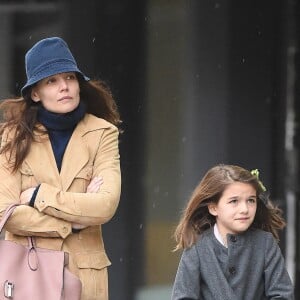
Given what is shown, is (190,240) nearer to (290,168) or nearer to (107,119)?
(107,119)

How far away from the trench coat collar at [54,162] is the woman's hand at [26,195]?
8 cm

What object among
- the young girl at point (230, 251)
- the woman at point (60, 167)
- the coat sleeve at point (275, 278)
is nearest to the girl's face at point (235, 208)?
the young girl at point (230, 251)

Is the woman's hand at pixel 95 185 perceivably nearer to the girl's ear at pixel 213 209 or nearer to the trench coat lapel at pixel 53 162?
the trench coat lapel at pixel 53 162

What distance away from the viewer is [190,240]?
5.37 metres

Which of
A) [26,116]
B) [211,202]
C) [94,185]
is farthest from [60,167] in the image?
[211,202]

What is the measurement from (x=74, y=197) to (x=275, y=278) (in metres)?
1.04

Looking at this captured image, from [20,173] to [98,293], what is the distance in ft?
2.30

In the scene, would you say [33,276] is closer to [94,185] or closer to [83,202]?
Result: [83,202]

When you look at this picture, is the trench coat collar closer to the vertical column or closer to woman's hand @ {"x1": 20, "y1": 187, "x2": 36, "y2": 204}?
woman's hand @ {"x1": 20, "y1": 187, "x2": 36, "y2": 204}

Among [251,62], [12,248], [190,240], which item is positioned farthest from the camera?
[251,62]

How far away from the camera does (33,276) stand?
502 cm

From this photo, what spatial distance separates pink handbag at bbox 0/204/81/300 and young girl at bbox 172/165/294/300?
21.9 inches

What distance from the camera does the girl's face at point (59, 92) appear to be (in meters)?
5.32

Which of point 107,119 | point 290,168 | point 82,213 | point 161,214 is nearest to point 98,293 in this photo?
point 82,213
